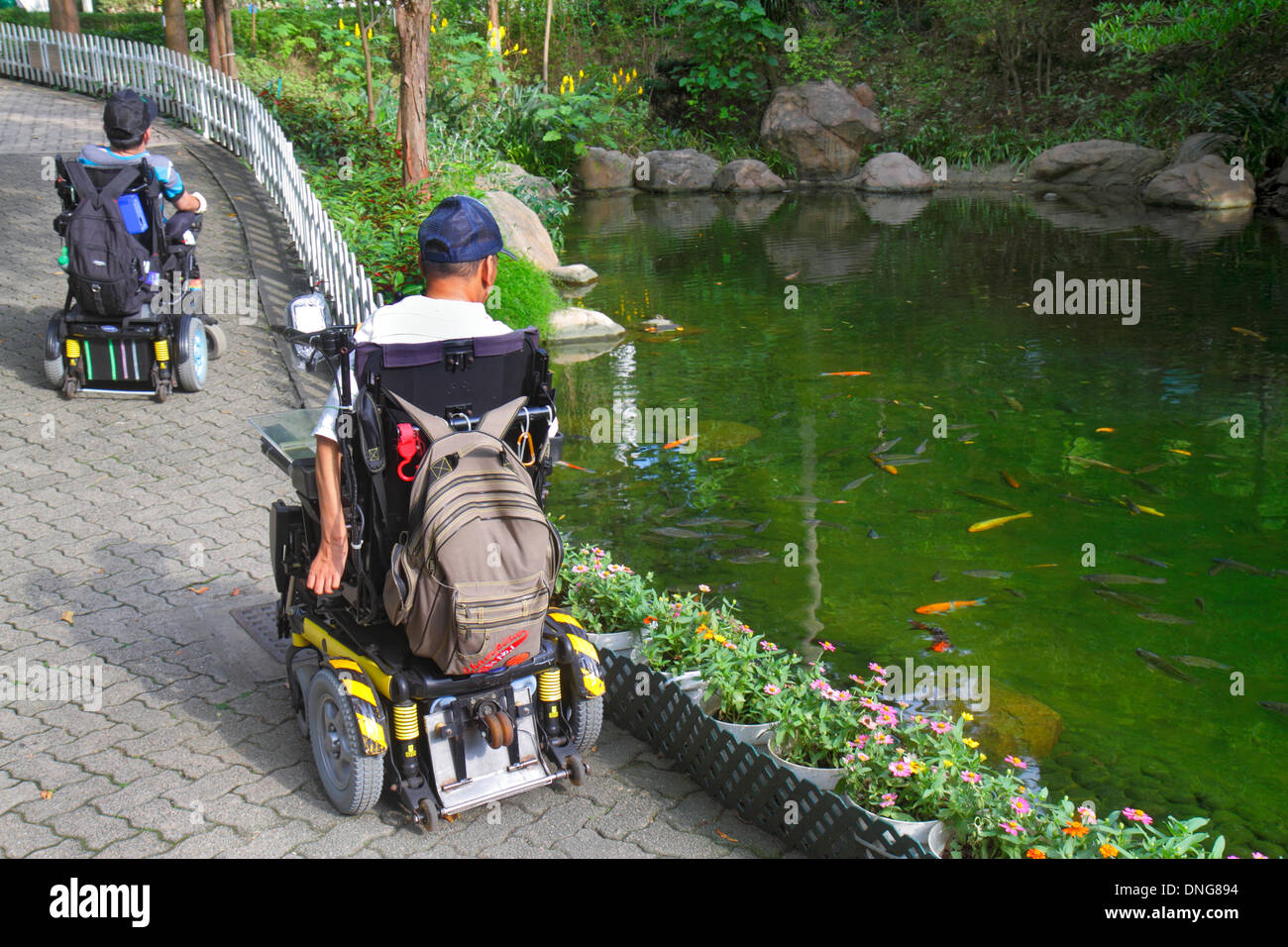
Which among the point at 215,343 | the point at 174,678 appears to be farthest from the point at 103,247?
the point at 174,678

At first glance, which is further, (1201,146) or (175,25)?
(1201,146)

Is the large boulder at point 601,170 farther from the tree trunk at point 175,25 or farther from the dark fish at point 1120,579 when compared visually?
the dark fish at point 1120,579

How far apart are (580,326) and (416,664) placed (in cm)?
757

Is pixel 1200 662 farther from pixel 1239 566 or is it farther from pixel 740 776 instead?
pixel 740 776

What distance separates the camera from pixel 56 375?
7.20 meters

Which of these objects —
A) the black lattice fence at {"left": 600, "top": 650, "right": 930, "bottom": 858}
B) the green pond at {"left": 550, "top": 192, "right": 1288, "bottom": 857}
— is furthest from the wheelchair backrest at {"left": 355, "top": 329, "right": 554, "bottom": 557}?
the green pond at {"left": 550, "top": 192, "right": 1288, "bottom": 857}

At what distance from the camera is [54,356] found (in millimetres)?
7125

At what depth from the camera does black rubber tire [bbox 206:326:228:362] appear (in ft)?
26.1

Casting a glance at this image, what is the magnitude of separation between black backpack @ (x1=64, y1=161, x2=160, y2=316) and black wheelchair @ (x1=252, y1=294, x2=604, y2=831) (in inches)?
147

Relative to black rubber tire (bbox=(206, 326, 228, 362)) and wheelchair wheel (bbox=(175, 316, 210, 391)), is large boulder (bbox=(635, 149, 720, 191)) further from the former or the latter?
wheelchair wheel (bbox=(175, 316, 210, 391))

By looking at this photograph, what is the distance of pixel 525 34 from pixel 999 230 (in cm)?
1342

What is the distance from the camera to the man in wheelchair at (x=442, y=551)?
3.09 m
